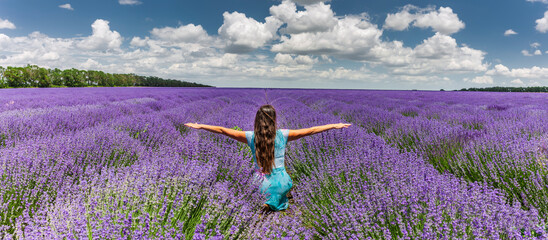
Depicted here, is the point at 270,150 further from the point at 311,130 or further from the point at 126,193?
the point at 126,193

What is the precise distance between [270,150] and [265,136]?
0.12m

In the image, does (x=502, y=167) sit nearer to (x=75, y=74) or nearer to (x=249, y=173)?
(x=249, y=173)

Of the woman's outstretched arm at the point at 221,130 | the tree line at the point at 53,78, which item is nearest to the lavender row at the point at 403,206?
the woman's outstretched arm at the point at 221,130

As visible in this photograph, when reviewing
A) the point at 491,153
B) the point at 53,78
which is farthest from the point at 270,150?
the point at 53,78

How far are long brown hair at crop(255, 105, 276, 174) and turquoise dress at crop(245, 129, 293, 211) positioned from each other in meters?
0.07

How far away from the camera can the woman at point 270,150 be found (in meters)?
2.27

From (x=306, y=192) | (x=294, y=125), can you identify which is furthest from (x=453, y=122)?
(x=306, y=192)

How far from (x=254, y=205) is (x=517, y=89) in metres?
50.0

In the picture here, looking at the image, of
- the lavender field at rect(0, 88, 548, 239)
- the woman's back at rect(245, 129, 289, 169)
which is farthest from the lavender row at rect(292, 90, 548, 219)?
the woman's back at rect(245, 129, 289, 169)

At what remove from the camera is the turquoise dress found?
2.26m

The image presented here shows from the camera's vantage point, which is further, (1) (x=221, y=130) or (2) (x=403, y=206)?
(1) (x=221, y=130)

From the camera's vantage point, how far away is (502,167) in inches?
90.0

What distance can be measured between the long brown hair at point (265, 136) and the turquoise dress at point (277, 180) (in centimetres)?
7

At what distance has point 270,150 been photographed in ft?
7.48
